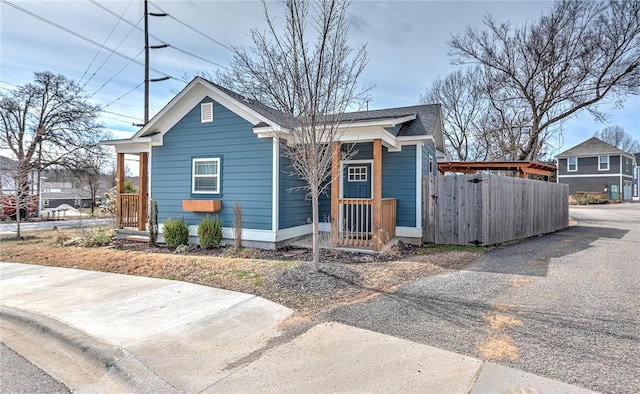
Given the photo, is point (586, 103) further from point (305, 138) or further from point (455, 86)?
point (305, 138)

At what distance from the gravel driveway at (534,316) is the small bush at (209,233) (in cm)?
554

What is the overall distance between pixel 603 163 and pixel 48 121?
4730 cm

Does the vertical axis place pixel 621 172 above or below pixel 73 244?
above

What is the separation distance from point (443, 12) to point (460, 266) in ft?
26.4

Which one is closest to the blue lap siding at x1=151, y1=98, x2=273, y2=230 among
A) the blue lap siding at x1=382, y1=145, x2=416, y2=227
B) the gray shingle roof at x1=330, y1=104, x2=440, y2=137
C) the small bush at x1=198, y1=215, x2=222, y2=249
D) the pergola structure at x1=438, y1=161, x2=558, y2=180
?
the small bush at x1=198, y1=215, x2=222, y2=249

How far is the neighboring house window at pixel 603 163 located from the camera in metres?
34.1

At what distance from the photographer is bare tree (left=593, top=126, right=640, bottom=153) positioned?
55.3 meters

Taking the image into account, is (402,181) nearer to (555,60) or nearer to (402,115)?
(402,115)

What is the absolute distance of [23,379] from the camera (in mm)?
3127

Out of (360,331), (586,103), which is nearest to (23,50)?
Result: (360,331)

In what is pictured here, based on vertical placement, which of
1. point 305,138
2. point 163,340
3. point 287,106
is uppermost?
point 287,106

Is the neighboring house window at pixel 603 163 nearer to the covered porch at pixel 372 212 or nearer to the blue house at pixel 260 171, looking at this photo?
the blue house at pixel 260 171

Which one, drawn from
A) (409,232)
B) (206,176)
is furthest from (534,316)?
(206,176)

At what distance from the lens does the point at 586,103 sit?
17750 millimetres
